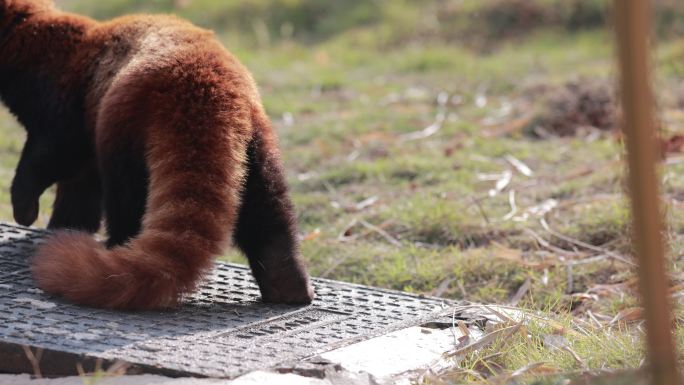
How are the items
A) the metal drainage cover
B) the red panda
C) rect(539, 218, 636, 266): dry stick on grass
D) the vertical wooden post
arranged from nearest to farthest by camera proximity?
the vertical wooden post → the metal drainage cover → the red panda → rect(539, 218, 636, 266): dry stick on grass

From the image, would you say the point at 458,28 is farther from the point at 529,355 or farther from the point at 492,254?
the point at 529,355

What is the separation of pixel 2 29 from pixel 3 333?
182cm

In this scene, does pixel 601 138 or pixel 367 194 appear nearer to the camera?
pixel 367 194

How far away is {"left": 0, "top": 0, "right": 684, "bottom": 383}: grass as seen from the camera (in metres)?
3.90

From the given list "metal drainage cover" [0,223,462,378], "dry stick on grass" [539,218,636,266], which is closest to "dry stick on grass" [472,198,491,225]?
"dry stick on grass" [539,218,636,266]

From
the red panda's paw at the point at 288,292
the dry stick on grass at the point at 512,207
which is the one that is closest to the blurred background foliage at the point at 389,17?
the dry stick on grass at the point at 512,207

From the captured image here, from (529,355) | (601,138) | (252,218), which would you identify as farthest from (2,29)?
(601,138)

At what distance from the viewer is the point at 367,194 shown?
545 centimetres

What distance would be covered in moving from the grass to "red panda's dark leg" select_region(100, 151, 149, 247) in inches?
47.8

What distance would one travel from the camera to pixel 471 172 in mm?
5711

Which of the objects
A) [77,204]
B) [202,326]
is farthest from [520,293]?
[77,204]

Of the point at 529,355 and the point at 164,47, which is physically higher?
the point at 164,47

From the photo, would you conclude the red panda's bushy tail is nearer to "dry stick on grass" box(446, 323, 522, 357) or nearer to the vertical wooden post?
"dry stick on grass" box(446, 323, 522, 357)

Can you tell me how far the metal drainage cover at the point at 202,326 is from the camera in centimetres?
274
